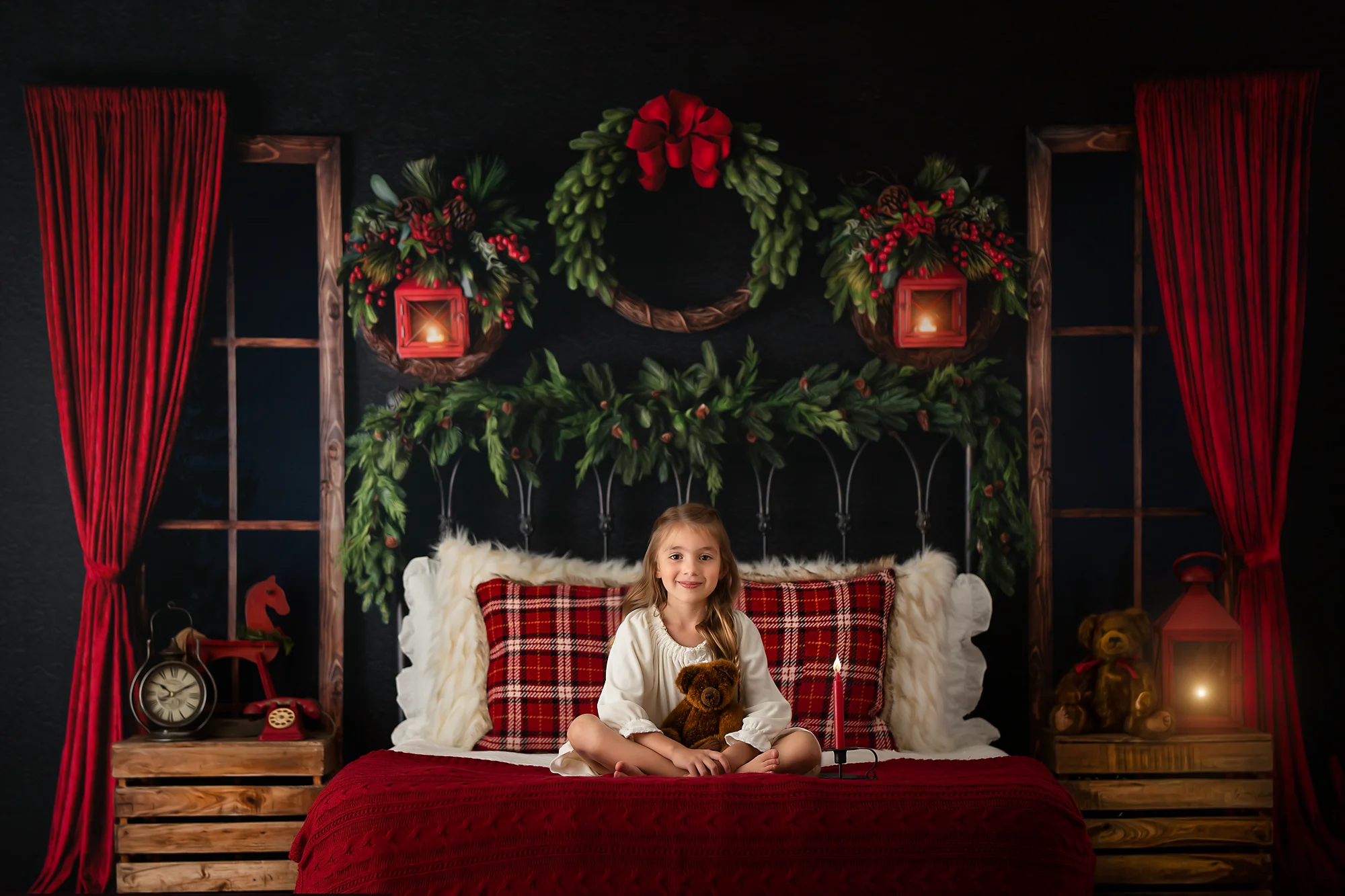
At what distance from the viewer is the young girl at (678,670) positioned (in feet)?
8.12

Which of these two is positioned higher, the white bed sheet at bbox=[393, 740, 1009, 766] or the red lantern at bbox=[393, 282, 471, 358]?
the red lantern at bbox=[393, 282, 471, 358]

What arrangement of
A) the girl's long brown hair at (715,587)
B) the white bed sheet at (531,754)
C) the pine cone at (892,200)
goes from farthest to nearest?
the pine cone at (892,200), the white bed sheet at (531,754), the girl's long brown hair at (715,587)

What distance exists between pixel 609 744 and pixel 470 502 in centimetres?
127

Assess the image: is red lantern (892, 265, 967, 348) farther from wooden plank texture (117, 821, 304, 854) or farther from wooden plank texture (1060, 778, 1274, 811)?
wooden plank texture (117, 821, 304, 854)

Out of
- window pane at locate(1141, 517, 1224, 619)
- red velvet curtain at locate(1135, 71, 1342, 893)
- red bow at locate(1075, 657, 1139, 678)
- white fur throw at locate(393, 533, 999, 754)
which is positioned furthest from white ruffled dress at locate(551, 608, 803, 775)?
red velvet curtain at locate(1135, 71, 1342, 893)

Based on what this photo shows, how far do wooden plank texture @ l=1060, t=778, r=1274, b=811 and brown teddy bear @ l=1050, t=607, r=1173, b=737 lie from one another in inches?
5.4

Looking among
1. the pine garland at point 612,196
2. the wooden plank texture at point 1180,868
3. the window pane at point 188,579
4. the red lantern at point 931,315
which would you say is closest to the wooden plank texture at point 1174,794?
the wooden plank texture at point 1180,868

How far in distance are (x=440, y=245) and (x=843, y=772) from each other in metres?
1.89

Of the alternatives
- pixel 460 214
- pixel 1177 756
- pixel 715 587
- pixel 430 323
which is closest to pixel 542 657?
pixel 715 587

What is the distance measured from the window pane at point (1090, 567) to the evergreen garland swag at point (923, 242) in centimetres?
76

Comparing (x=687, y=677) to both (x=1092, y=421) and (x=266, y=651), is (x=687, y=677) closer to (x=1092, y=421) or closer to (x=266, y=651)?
(x=266, y=651)

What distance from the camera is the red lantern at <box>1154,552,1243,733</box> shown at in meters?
3.14

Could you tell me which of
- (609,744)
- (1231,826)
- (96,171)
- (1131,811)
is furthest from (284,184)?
(1231,826)

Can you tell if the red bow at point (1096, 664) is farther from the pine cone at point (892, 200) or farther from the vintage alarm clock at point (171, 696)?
the vintage alarm clock at point (171, 696)
